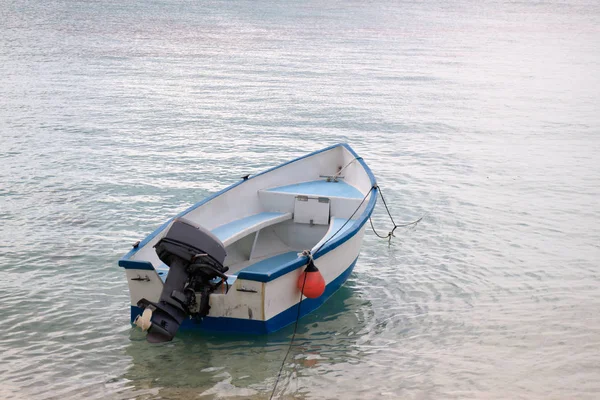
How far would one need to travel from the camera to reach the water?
25.0 feet

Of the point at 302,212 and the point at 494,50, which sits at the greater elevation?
the point at 494,50

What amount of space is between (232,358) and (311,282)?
1150 mm

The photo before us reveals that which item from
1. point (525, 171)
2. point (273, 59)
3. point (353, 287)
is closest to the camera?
point (353, 287)

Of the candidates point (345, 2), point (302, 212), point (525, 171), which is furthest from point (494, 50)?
point (345, 2)

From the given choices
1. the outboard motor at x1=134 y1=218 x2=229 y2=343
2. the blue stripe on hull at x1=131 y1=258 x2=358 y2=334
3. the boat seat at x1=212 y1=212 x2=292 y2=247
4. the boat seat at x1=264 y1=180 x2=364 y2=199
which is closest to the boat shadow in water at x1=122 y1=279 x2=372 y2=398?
the blue stripe on hull at x1=131 y1=258 x2=358 y2=334

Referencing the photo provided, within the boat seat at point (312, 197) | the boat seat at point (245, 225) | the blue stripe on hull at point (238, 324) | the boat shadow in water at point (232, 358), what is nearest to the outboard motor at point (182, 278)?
the blue stripe on hull at point (238, 324)

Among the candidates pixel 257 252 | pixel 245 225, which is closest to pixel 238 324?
pixel 245 225

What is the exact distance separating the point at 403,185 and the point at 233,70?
1847 centimetres

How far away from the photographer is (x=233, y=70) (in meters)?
31.7

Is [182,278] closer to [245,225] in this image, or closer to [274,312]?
[274,312]

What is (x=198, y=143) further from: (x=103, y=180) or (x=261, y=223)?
(x=261, y=223)

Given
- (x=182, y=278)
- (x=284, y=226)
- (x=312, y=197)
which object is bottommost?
(x=182, y=278)

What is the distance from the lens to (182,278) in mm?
7395

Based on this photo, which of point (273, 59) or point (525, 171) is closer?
point (525, 171)
